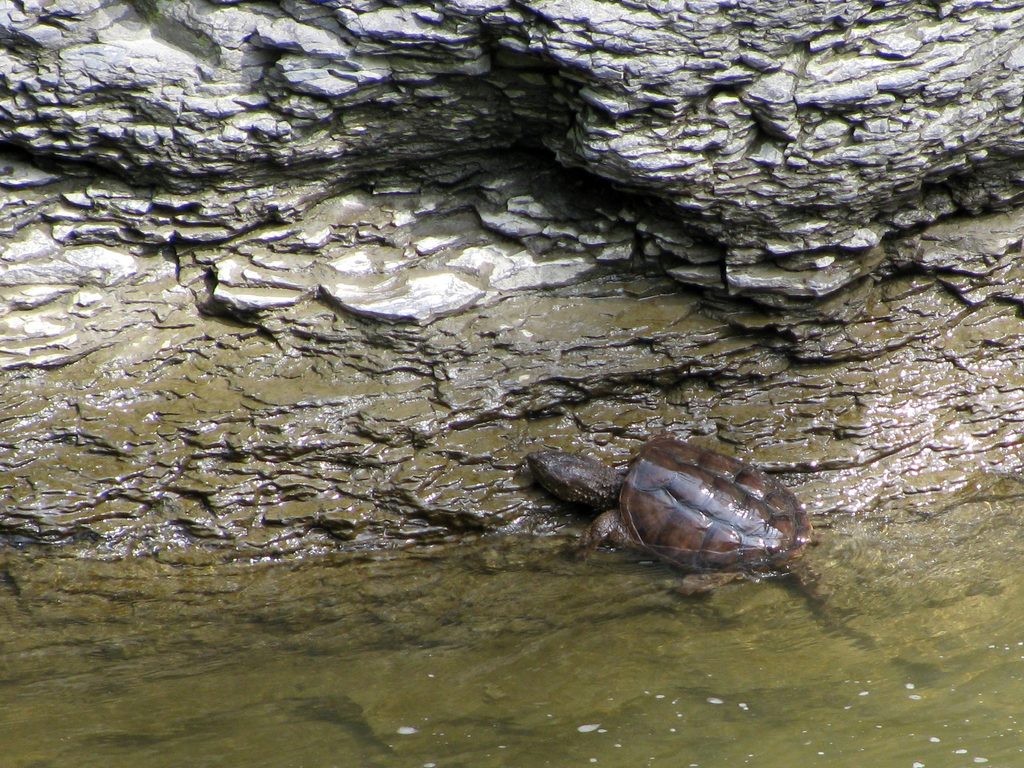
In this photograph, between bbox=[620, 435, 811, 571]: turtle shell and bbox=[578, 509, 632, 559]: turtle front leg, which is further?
bbox=[578, 509, 632, 559]: turtle front leg

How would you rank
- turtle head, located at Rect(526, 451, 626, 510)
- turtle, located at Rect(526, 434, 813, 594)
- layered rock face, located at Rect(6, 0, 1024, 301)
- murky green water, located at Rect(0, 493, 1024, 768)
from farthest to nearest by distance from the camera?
turtle head, located at Rect(526, 451, 626, 510) < turtle, located at Rect(526, 434, 813, 594) < layered rock face, located at Rect(6, 0, 1024, 301) < murky green water, located at Rect(0, 493, 1024, 768)

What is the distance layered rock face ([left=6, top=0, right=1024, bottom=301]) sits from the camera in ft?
14.2

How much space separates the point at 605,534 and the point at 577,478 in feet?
1.14

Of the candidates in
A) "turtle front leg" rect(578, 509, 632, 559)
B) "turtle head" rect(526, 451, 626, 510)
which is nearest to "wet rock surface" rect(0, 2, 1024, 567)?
"turtle head" rect(526, 451, 626, 510)

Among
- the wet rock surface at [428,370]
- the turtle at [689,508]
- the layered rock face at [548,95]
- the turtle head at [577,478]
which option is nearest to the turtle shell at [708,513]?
the turtle at [689,508]

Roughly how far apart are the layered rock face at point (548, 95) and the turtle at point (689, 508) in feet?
4.34

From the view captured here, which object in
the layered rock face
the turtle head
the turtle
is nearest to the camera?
the layered rock face

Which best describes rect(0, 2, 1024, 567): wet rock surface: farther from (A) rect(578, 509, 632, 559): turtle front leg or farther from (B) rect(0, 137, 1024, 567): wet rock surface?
(A) rect(578, 509, 632, 559): turtle front leg

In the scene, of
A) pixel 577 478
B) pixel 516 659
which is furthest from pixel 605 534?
pixel 516 659

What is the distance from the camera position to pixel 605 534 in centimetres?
541

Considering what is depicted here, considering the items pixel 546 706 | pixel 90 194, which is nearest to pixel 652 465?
pixel 546 706

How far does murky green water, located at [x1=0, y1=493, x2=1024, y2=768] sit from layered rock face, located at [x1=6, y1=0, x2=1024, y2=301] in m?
1.91

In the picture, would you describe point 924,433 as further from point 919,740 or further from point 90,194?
point 90,194

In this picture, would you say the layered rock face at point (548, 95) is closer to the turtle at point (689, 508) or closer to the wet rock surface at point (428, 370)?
the wet rock surface at point (428, 370)
